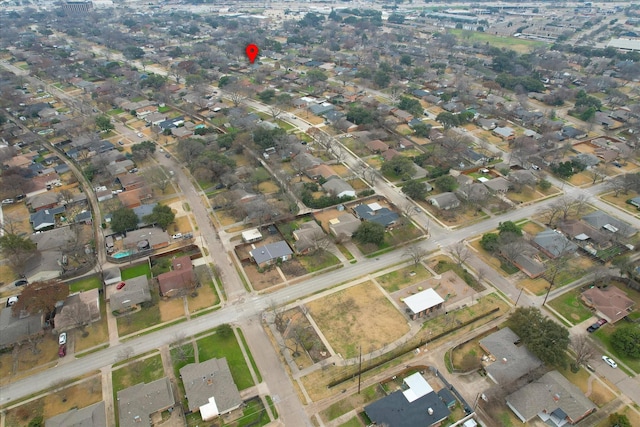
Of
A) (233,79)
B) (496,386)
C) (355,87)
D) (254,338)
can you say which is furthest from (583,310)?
(233,79)

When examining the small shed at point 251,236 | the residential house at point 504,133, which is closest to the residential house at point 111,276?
the small shed at point 251,236

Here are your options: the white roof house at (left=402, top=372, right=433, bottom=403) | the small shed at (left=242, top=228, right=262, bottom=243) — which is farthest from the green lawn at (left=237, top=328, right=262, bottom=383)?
the small shed at (left=242, top=228, right=262, bottom=243)

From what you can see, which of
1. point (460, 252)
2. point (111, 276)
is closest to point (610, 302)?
point (460, 252)

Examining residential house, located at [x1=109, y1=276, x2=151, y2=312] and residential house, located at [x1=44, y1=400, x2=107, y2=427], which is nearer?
residential house, located at [x1=44, y1=400, x2=107, y2=427]

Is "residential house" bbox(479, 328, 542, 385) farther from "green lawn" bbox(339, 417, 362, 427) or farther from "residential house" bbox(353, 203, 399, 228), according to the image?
"residential house" bbox(353, 203, 399, 228)

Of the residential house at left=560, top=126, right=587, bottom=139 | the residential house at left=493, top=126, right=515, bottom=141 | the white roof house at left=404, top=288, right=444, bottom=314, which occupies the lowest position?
the white roof house at left=404, top=288, right=444, bottom=314

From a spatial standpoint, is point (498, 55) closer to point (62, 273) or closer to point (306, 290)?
point (306, 290)

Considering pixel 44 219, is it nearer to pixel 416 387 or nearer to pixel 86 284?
pixel 86 284
